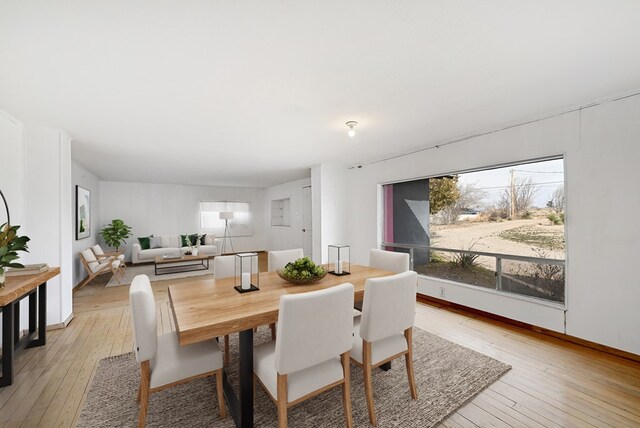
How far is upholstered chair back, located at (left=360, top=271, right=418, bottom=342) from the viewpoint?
1699 millimetres

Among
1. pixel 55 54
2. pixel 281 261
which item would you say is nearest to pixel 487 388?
pixel 281 261

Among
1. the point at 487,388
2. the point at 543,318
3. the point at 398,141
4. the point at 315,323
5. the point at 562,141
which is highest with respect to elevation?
the point at 398,141

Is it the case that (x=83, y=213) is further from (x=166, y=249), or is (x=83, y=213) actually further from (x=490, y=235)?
(x=490, y=235)

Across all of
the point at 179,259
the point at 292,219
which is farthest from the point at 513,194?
the point at 179,259

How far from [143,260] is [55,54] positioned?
251 inches

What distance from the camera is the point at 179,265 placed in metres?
6.95

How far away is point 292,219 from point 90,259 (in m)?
4.61

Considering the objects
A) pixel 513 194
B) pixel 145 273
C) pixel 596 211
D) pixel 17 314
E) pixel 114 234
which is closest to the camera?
pixel 596 211

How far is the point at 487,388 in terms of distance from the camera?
2068 mm

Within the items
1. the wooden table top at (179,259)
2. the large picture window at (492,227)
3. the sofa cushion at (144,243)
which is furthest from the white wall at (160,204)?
the large picture window at (492,227)

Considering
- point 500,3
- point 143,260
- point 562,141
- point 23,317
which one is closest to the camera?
point 500,3

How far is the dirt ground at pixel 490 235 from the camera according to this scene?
9.88 feet

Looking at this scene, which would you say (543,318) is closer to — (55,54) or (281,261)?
(281,261)

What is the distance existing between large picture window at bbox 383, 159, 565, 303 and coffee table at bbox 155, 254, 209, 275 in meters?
4.60
